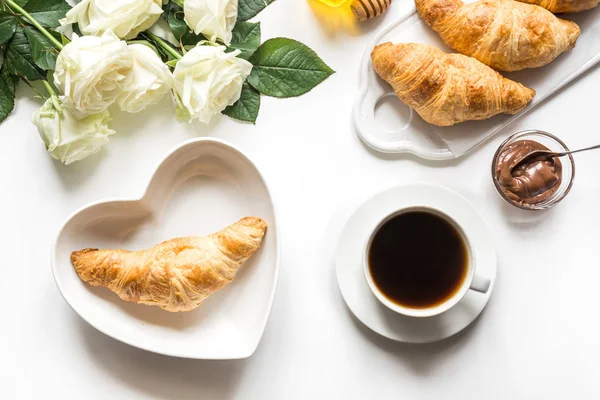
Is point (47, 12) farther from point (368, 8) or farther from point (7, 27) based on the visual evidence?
point (368, 8)

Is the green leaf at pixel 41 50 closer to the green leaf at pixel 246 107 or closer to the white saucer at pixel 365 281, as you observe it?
the green leaf at pixel 246 107

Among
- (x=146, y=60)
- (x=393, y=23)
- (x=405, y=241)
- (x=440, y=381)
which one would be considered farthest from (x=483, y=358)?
(x=146, y=60)

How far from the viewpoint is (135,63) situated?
1.20 metres

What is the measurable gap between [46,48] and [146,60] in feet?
0.84

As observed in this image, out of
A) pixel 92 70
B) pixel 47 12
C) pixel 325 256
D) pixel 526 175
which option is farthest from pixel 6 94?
pixel 526 175

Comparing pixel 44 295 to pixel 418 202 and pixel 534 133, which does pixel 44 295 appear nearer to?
pixel 418 202

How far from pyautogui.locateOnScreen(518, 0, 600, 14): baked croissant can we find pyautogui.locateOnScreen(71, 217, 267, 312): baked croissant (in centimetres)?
80

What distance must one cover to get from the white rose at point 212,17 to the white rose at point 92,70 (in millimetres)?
160

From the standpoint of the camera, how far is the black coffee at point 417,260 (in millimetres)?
1226

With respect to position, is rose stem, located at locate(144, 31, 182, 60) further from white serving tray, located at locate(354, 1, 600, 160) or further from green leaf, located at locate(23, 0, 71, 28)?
white serving tray, located at locate(354, 1, 600, 160)

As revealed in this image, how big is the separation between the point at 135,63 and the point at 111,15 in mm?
108

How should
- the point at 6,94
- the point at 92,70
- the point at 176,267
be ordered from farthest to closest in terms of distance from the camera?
the point at 6,94 → the point at 176,267 → the point at 92,70

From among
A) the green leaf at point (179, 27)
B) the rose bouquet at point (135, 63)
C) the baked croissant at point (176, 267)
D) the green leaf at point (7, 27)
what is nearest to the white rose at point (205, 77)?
the rose bouquet at point (135, 63)

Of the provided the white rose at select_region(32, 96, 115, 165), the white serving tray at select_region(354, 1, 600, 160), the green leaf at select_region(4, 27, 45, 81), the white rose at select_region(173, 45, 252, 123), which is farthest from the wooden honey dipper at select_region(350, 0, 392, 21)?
the green leaf at select_region(4, 27, 45, 81)
